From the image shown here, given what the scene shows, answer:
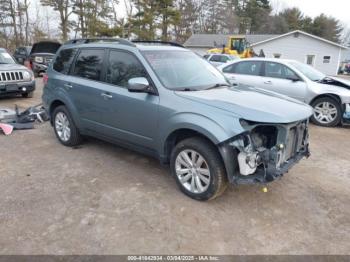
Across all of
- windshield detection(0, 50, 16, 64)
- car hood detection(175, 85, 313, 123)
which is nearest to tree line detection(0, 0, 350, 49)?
windshield detection(0, 50, 16, 64)

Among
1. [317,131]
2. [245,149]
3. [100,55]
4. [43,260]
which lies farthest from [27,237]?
[317,131]

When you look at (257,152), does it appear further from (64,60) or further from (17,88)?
(17,88)

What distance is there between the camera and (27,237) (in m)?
2.98

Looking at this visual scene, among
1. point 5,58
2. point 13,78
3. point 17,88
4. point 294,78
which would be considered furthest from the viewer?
point 5,58

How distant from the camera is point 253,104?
354 centimetres

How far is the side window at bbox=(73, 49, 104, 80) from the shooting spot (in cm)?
469

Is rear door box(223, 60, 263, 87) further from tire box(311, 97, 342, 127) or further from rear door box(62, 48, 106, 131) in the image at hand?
rear door box(62, 48, 106, 131)

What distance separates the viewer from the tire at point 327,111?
287 inches

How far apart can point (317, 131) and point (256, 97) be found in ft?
12.6

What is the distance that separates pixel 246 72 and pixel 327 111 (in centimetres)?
229

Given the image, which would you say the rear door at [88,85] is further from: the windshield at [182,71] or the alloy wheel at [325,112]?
the alloy wheel at [325,112]

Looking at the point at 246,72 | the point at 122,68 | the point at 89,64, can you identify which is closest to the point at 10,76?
the point at 89,64

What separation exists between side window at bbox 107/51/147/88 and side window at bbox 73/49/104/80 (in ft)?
0.81

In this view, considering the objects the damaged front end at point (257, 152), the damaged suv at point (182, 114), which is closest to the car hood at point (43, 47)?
the damaged suv at point (182, 114)
